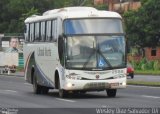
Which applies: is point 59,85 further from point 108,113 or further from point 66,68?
point 108,113

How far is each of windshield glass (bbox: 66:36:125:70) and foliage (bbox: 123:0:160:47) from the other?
5282 cm

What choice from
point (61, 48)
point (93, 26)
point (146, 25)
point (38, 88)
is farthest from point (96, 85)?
point (146, 25)

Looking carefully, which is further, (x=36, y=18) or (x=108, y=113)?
(x=36, y=18)

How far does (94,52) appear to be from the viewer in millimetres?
26703

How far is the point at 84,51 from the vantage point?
2661 cm

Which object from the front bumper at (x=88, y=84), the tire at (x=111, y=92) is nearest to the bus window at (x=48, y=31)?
the front bumper at (x=88, y=84)

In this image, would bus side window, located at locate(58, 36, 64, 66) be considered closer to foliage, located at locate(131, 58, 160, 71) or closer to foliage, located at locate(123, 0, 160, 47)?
foliage, located at locate(131, 58, 160, 71)

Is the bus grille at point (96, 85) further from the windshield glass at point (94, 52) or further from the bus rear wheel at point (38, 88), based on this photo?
the bus rear wheel at point (38, 88)

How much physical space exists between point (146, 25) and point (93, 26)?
53.5 m

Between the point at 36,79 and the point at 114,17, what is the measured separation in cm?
614

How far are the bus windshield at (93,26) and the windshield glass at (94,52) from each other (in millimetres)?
273

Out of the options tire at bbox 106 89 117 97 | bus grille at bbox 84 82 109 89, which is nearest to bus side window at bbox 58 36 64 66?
bus grille at bbox 84 82 109 89

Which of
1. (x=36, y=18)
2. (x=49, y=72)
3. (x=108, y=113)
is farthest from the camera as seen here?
(x=36, y=18)

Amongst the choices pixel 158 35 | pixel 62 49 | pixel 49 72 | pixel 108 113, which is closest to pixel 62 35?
pixel 62 49
